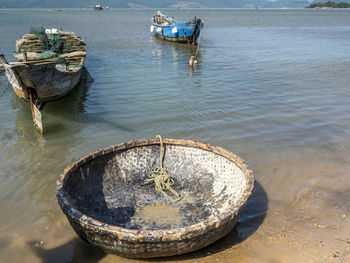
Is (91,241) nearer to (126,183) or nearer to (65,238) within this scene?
(65,238)

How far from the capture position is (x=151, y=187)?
4574mm

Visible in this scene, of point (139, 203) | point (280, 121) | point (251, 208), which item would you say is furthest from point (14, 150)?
point (280, 121)

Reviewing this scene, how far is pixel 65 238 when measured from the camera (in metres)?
3.74

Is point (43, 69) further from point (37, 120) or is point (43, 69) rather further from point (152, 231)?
point (152, 231)

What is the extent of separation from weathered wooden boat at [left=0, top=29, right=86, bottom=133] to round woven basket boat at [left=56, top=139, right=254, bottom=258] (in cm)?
333

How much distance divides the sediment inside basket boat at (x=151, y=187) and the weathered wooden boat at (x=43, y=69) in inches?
131

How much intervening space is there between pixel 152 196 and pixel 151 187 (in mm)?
204

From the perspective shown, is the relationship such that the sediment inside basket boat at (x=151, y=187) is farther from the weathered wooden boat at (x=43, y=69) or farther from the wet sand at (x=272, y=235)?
the weathered wooden boat at (x=43, y=69)

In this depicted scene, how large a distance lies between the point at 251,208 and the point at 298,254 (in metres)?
1.02

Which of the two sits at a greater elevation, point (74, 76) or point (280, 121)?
point (74, 76)

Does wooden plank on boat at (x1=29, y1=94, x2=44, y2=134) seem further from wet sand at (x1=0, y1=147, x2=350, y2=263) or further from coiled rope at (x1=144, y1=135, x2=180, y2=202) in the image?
coiled rope at (x1=144, y1=135, x2=180, y2=202)

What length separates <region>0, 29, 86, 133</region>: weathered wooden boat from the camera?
659cm

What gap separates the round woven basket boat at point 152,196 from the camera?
9.30 ft

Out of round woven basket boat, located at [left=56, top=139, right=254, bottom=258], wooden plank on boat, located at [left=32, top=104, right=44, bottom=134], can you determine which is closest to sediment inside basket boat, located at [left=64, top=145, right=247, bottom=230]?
round woven basket boat, located at [left=56, top=139, right=254, bottom=258]
